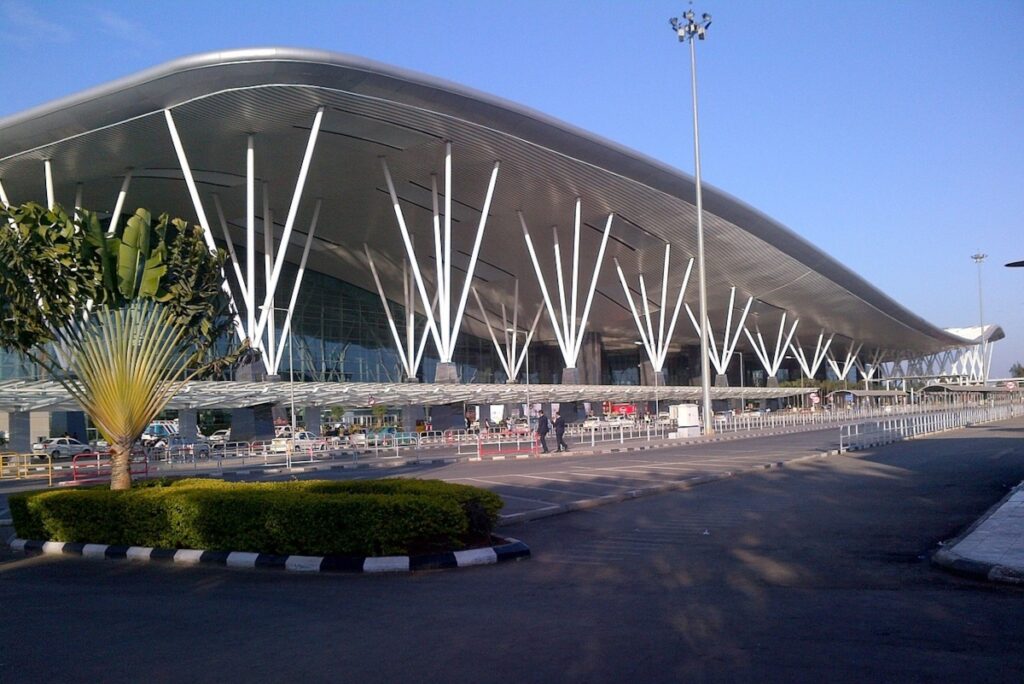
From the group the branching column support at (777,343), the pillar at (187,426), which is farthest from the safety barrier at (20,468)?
the branching column support at (777,343)

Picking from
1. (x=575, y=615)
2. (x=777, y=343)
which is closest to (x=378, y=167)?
(x=575, y=615)

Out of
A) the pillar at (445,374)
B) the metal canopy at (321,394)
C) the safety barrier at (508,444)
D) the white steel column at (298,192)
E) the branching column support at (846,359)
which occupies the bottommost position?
the safety barrier at (508,444)

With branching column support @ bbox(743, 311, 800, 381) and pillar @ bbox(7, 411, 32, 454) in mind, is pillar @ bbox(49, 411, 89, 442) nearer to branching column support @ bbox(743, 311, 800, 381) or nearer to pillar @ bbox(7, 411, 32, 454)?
pillar @ bbox(7, 411, 32, 454)

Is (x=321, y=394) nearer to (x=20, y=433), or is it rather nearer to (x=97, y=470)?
(x=97, y=470)

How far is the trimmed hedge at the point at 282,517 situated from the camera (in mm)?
11000

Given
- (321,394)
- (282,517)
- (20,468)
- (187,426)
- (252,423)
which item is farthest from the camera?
(252,423)

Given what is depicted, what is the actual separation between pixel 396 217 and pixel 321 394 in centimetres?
1253

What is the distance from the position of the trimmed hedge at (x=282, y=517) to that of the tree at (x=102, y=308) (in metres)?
1.74

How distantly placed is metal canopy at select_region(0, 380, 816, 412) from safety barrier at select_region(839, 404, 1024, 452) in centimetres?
1890

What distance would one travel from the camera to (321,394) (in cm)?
4216

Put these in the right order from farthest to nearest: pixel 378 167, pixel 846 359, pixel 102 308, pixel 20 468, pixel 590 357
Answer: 1. pixel 846 359
2. pixel 590 357
3. pixel 378 167
4. pixel 20 468
5. pixel 102 308

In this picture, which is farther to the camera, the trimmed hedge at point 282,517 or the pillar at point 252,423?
the pillar at point 252,423

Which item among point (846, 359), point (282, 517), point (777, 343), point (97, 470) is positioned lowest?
point (97, 470)

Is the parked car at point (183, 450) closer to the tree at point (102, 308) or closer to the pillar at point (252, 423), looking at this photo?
the pillar at point (252, 423)
